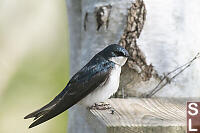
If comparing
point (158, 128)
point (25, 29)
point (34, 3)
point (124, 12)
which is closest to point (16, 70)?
point (25, 29)

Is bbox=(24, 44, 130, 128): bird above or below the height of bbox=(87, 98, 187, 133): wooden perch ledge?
above

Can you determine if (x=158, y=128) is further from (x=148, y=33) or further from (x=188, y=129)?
(x=148, y=33)

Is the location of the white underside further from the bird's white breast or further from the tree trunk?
the tree trunk

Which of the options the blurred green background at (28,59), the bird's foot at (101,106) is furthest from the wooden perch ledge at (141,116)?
the blurred green background at (28,59)

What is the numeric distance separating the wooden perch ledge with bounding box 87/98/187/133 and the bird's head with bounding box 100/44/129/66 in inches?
6.8

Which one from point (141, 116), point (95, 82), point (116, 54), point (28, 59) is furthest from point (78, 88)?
point (28, 59)

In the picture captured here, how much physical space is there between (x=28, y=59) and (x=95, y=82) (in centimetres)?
281

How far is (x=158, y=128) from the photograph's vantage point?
4.29 feet

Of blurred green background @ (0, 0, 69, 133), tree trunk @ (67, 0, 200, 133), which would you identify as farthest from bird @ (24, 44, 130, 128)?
blurred green background @ (0, 0, 69, 133)

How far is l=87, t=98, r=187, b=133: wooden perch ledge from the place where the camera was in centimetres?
131

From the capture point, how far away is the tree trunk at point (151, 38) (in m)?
1.86

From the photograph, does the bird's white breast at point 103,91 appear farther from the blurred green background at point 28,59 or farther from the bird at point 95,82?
the blurred green background at point 28,59

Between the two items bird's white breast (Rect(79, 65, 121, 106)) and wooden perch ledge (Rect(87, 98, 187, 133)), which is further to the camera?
bird's white breast (Rect(79, 65, 121, 106))

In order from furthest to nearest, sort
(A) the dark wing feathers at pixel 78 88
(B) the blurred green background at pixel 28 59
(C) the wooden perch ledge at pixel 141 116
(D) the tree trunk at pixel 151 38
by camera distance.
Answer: (B) the blurred green background at pixel 28 59
(D) the tree trunk at pixel 151 38
(A) the dark wing feathers at pixel 78 88
(C) the wooden perch ledge at pixel 141 116
